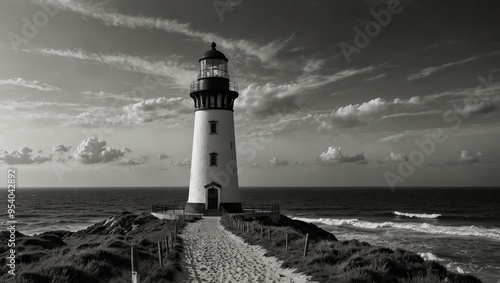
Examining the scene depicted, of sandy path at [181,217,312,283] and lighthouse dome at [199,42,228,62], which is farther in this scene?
lighthouse dome at [199,42,228,62]

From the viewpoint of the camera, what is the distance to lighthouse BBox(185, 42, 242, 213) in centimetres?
3175

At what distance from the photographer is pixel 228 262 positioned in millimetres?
14188

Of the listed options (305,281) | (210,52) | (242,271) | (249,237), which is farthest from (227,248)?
(210,52)

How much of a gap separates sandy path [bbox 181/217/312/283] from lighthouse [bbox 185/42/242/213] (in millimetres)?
10476

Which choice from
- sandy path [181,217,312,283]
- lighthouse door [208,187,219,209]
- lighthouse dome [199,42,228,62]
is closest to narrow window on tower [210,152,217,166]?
lighthouse door [208,187,219,209]

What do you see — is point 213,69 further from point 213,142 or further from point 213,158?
point 213,158

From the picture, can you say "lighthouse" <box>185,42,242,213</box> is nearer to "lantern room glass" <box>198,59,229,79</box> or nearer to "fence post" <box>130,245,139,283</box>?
"lantern room glass" <box>198,59,229,79</box>

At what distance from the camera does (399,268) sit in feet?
37.7

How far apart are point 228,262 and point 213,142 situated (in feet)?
60.9

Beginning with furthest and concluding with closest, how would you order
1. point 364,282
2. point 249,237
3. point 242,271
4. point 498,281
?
1. point 498,281
2. point 249,237
3. point 242,271
4. point 364,282

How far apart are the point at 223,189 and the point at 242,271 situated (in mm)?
19325

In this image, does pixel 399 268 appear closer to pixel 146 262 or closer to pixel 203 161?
pixel 146 262

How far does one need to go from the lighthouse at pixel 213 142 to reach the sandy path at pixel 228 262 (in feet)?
34.4

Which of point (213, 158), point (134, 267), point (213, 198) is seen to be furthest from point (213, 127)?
point (134, 267)
